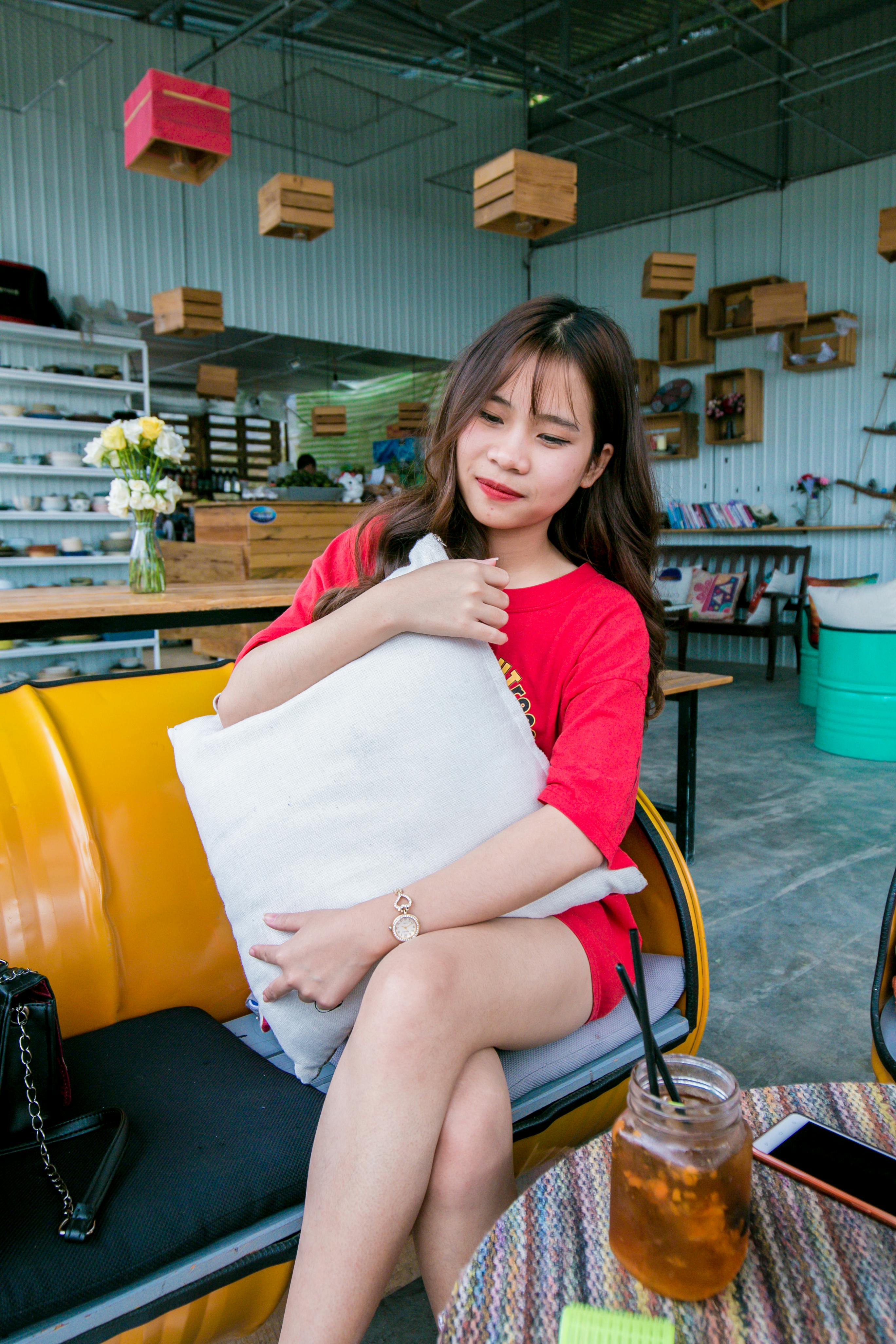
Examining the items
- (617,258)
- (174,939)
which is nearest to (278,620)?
(174,939)

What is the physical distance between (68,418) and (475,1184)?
6762mm

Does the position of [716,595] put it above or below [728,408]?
below

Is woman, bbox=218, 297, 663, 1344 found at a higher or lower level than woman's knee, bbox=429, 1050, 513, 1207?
higher

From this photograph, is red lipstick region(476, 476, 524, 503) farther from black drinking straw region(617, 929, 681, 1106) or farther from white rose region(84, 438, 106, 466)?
white rose region(84, 438, 106, 466)

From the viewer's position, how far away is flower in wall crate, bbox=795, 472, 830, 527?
789 centimetres

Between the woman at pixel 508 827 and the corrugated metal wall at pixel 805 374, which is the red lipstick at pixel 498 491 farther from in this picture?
the corrugated metal wall at pixel 805 374

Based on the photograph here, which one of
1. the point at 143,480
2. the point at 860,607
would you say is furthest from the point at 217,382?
the point at 860,607

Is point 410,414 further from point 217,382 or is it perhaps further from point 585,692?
point 585,692

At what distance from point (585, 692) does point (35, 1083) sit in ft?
2.68

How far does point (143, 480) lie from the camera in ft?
11.0

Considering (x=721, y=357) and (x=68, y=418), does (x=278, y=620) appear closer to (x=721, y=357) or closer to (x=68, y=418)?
(x=68, y=418)

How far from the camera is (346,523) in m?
6.10

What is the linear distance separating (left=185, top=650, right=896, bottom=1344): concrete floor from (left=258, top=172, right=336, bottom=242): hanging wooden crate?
3.43m

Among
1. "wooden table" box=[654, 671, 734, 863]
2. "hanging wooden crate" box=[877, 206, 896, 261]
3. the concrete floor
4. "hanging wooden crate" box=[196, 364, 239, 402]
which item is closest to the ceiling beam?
"hanging wooden crate" box=[196, 364, 239, 402]
